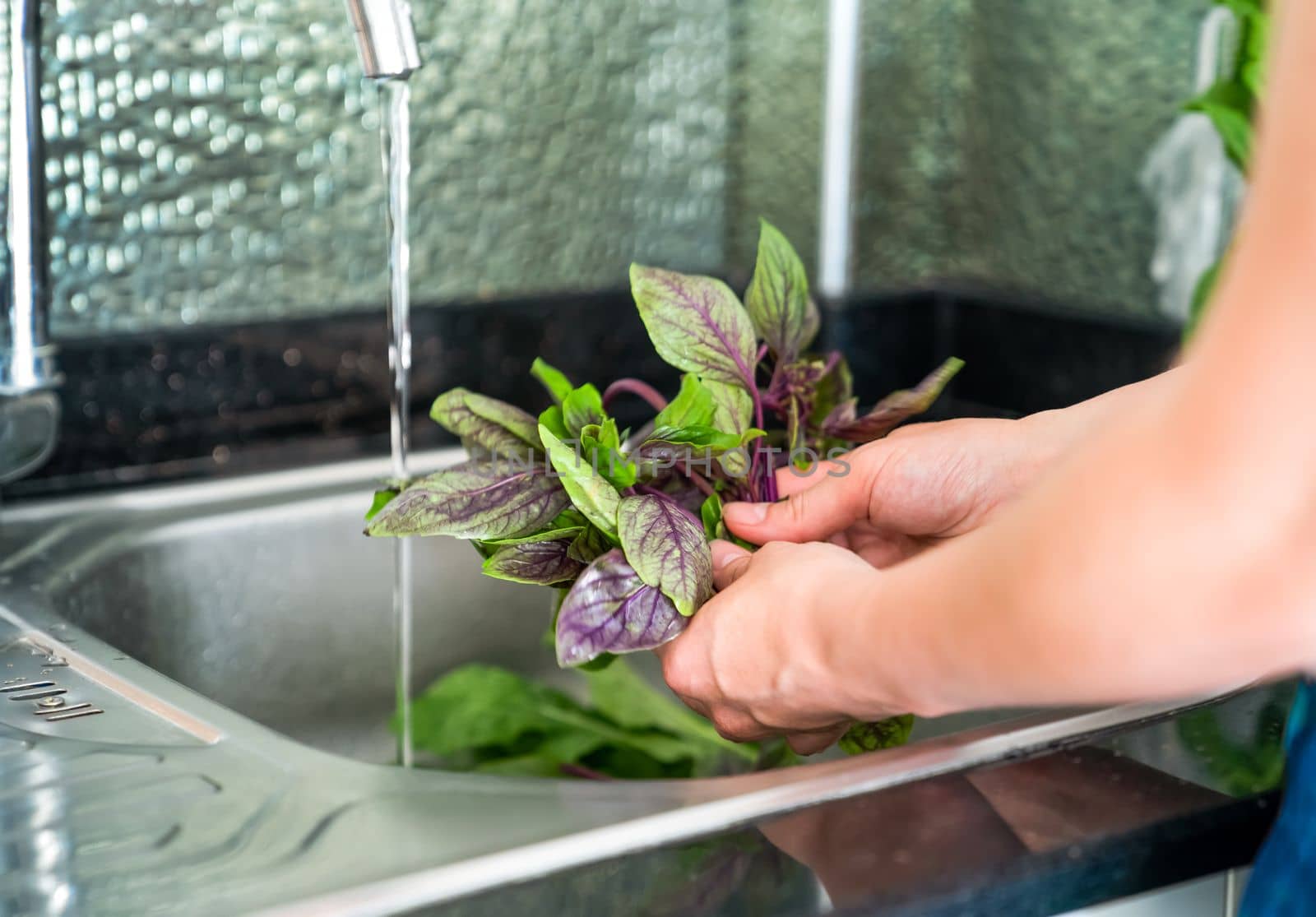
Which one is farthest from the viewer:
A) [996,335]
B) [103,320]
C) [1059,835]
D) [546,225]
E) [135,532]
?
[996,335]

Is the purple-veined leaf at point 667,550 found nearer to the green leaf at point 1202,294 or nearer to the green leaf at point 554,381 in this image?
the green leaf at point 554,381

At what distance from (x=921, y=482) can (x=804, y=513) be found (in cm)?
5

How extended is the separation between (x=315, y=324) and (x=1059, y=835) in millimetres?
666

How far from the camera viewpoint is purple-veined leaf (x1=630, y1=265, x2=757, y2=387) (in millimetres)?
543

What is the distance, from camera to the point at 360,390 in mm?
952

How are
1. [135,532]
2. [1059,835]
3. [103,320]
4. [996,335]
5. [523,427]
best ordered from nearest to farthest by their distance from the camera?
[1059,835]
[523,427]
[135,532]
[103,320]
[996,335]

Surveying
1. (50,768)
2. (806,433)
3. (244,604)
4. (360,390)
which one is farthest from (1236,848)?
(360,390)

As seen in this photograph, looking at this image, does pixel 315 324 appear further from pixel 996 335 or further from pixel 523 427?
pixel 996 335

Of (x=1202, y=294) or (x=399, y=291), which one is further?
(x=1202, y=294)

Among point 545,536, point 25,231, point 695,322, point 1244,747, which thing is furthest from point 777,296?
point 25,231

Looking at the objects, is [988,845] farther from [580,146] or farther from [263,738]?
[580,146]

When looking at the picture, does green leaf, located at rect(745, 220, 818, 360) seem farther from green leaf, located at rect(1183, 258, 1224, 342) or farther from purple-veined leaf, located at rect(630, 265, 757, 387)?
green leaf, located at rect(1183, 258, 1224, 342)

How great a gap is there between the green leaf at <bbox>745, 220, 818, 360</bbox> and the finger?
0.10 m

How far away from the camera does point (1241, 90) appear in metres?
0.93
